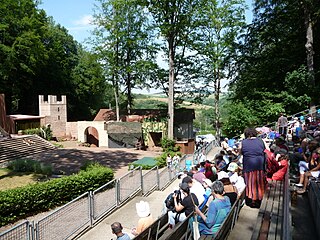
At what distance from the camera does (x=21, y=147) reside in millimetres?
25781

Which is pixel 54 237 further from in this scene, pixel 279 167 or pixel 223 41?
pixel 223 41

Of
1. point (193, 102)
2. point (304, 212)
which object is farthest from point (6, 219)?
point (193, 102)

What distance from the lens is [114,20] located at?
103 feet

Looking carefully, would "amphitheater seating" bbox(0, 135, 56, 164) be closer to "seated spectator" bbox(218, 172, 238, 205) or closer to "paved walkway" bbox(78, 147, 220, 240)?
"paved walkway" bbox(78, 147, 220, 240)

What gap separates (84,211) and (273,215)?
254 inches

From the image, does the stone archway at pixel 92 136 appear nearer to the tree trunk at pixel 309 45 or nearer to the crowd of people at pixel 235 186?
the tree trunk at pixel 309 45

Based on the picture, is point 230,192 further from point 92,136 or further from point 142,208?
point 92,136

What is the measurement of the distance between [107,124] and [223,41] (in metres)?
14.8

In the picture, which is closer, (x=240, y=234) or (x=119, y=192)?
(x=240, y=234)

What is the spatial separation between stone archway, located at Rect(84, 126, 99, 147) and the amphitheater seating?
23.7 ft

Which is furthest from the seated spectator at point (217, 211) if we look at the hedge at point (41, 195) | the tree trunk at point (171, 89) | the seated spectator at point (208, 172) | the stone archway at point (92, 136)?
the stone archway at point (92, 136)

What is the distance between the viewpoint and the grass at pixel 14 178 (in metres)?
15.8

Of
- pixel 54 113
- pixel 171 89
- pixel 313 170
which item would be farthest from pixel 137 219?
pixel 54 113

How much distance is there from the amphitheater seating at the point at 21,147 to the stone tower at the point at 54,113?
26.8ft
